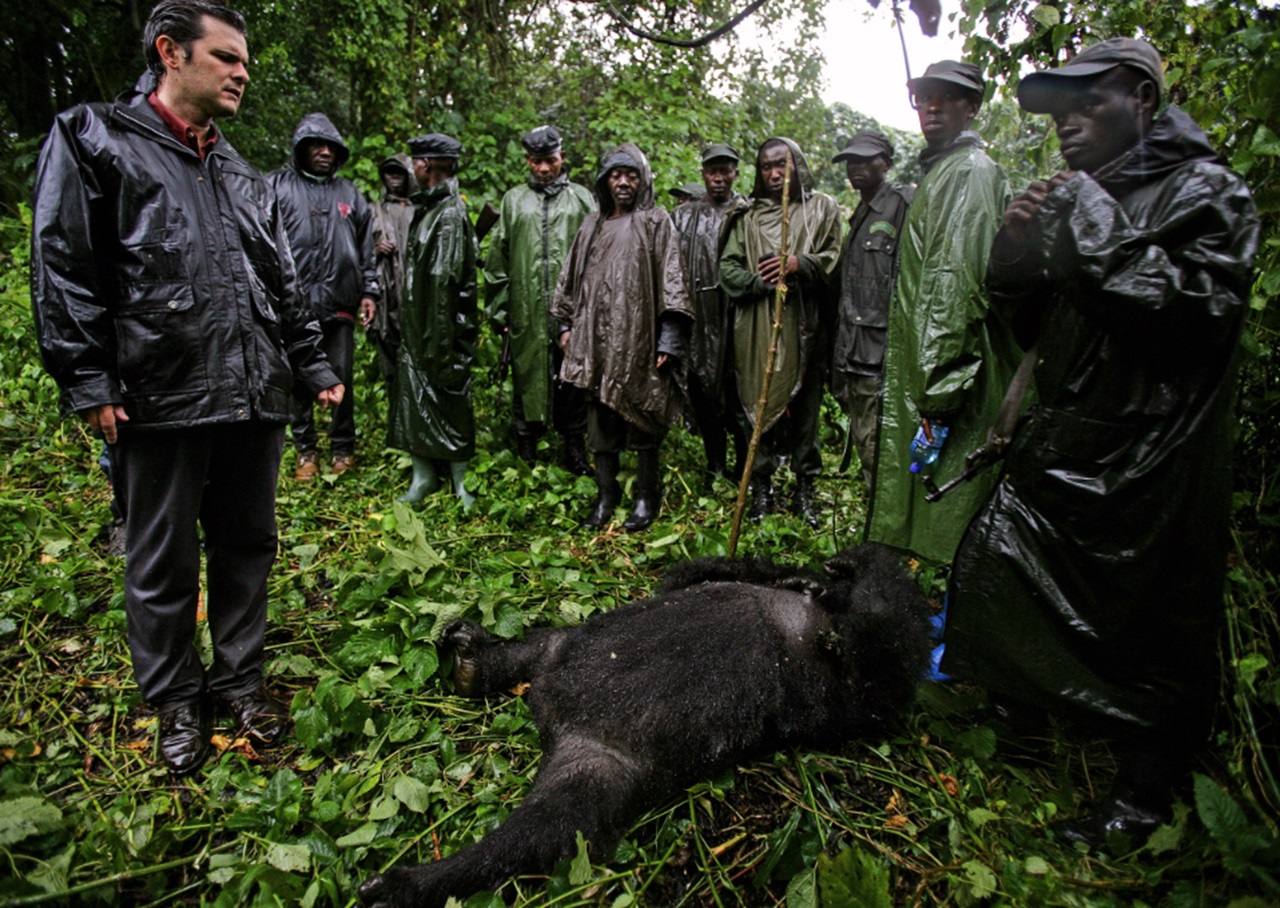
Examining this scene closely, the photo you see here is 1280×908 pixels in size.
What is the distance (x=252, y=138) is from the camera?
8969 mm

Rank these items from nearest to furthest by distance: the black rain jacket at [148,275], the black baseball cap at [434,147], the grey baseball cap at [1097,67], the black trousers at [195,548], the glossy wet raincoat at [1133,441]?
the glossy wet raincoat at [1133,441], the grey baseball cap at [1097,67], the black rain jacket at [148,275], the black trousers at [195,548], the black baseball cap at [434,147]

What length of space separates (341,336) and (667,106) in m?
6.74

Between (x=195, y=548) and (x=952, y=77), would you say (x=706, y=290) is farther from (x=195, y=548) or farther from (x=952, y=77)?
(x=195, y=548)

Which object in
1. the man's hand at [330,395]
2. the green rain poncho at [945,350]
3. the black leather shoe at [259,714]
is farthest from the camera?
the green rain poncho at [945,350]

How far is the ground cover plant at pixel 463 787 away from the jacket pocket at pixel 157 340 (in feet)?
3.64

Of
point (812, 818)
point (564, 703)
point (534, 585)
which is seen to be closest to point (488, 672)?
point (564, 703)

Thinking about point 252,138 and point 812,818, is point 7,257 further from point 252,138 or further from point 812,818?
point 812,818

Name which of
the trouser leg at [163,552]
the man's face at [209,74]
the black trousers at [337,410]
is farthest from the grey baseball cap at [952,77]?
the black trousers at [337,410]

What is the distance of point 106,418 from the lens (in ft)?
7.16

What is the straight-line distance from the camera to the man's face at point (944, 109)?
3.41m

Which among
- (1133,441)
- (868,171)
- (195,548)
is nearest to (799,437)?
(868,171)

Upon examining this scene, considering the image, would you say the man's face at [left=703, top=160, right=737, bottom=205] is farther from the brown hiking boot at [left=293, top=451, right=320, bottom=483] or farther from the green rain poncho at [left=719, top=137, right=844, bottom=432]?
the brown hiking boot at [left=293, top=451, right=320, bottom=483]

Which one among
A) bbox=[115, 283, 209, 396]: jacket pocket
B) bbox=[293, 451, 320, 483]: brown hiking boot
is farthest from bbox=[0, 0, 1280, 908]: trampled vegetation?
bbox=[115, 283, 209, 396]: jacket pocket

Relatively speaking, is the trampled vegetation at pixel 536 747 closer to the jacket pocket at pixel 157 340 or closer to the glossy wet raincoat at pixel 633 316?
the glossy wet raincoat at pixel 633 316
